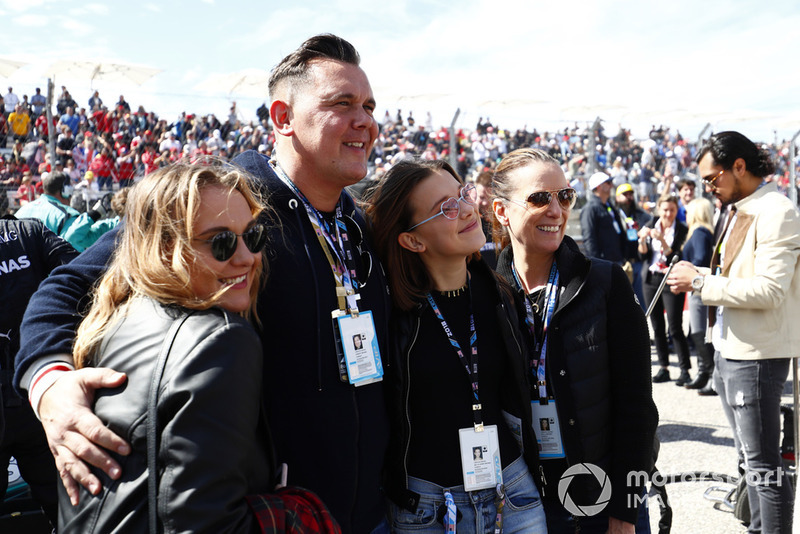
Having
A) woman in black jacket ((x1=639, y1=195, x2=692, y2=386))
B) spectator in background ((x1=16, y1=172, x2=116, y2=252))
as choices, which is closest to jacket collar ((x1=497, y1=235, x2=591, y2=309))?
spectator in background ((x1=16, y1=172, x2=116, y2=252))

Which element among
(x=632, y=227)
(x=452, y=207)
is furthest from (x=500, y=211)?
(x=632, y=227)

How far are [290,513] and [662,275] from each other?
261 inches

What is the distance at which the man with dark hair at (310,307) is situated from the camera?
1.57 metres

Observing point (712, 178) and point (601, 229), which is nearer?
point (712, 178)

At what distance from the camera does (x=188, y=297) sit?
139cm

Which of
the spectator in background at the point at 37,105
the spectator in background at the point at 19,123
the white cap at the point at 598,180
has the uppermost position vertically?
the spectator in background at the point at 37,105

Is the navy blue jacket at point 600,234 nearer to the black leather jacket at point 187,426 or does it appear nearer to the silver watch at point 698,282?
the silver watch at point 698,282

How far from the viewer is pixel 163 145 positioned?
43.9ft

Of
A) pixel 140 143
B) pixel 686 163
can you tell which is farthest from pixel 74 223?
pixel 686 163

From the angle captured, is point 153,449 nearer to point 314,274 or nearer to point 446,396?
point 314,274

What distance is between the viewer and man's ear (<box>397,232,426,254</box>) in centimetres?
221

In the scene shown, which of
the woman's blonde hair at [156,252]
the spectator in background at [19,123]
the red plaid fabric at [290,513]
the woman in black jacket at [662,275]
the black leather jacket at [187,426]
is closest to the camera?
the black leather jacket at [187,426]

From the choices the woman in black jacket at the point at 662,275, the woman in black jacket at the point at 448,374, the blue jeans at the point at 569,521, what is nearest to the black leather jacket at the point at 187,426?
the woman in black jacket at the point at 448,374

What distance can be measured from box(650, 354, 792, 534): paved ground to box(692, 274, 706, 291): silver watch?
62.8 inches
